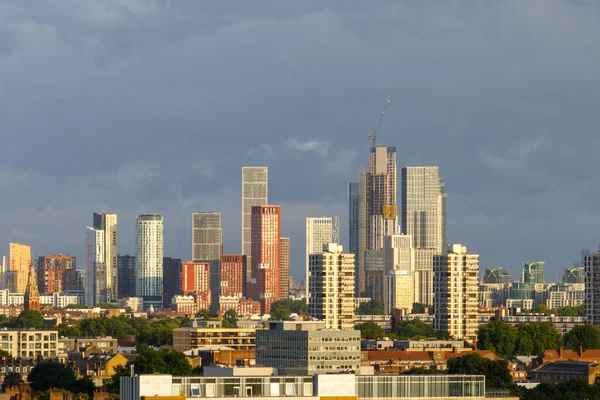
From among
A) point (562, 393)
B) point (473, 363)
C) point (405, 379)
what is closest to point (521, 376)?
point (473, 363)

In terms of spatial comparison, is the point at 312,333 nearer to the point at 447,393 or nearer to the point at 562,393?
the point at 562,393

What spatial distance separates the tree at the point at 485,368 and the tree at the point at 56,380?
31.5 meters

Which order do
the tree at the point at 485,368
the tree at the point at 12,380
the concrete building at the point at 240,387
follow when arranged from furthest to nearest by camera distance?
the tree at the point at 485,368 < the tree at the point at 12,380 < the concrete building at the point at 240,387

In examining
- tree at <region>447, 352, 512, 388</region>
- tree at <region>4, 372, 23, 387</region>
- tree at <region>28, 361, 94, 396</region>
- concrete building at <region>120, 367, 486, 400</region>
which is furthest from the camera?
tree at <region>447, 352, 512, 388</region>

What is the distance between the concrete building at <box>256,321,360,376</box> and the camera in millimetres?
176375

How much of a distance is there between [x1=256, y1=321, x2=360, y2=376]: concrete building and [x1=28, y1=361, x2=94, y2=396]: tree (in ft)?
90.4

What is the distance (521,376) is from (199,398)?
346 feet

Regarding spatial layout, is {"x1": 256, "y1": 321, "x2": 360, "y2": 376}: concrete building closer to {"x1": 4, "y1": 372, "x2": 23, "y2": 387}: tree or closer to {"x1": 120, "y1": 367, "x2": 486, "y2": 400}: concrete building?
{"x1": 4, "y1": 372, "x2": 23, "y2": 387}: tree

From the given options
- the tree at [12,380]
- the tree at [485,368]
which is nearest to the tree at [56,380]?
the tree at [12,380]

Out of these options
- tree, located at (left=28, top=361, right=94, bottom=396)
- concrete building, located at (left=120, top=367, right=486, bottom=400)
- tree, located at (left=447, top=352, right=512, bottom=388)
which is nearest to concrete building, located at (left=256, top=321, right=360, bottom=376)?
tree, located at (left=447, top=352, right=512, bottom=388)

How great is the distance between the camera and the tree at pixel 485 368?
148 m

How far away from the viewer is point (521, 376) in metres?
183

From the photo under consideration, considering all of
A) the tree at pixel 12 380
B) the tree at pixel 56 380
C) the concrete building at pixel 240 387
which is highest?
the concrete building at pixel 240 387

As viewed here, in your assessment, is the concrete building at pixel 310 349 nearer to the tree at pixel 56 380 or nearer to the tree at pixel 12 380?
the tree at pixel 12 380
